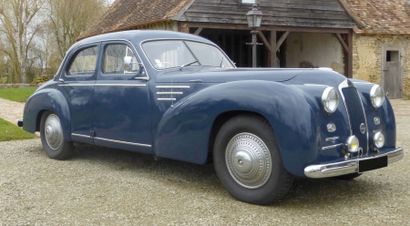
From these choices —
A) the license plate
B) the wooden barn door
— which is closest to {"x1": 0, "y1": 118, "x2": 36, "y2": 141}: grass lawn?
the license plate

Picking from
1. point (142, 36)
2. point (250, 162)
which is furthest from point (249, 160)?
point (142, 36)

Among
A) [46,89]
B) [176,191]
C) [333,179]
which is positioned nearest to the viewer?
[176,191]

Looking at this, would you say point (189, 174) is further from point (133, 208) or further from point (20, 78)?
point (20, 78)

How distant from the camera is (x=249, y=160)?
4.46 meters

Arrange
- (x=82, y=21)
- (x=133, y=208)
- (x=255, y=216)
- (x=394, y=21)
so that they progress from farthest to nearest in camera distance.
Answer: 1. (x=82, y=21)
2. (x=394, y=21)
3. (x=133, y=208)
4. (x=255, y=216)

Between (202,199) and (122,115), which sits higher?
(122,115)

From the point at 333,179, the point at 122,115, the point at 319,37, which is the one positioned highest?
the point at 319,37

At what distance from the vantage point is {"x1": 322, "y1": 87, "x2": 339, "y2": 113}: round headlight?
14.0ft

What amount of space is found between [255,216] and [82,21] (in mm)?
38159

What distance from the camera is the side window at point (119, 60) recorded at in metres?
5.66

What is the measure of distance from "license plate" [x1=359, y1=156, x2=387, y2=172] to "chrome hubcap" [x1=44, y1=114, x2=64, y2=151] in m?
3.93

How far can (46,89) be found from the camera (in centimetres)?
698

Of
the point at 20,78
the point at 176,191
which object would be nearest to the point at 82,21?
the point at 20,78

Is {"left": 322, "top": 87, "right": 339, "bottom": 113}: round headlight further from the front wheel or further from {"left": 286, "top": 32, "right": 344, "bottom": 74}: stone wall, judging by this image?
{"left": 286, "top": 32, "right": 344, "bottom": 74}: stone wall
